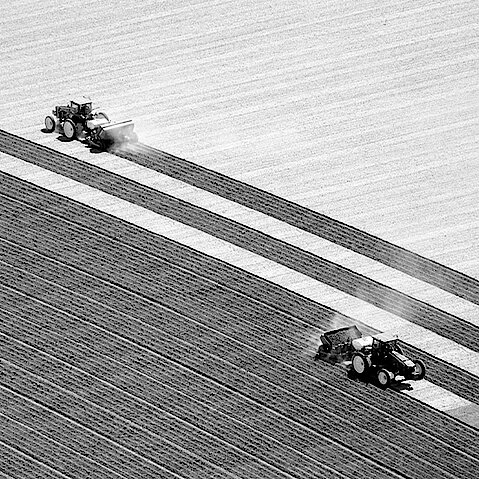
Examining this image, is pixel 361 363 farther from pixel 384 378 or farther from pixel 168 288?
pixel 168 288

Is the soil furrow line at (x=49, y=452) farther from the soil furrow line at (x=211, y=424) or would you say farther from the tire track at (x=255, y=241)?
the tire track at (x=255, y=241)

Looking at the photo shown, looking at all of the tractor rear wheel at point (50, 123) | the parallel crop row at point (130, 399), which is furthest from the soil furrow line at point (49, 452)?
the tractor rear wheel at point (50, 123)

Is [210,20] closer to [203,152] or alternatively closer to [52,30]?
[52,30]

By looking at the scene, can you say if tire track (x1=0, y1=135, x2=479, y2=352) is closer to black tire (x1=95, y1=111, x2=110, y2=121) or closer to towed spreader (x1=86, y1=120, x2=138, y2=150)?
towed spreader (x1=86, y1=120, x2=138, y2=150)

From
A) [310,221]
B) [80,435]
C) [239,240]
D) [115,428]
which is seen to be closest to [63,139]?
[239,240]

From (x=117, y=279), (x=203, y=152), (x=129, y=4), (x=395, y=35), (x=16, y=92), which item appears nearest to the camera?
(x=117, y=279)

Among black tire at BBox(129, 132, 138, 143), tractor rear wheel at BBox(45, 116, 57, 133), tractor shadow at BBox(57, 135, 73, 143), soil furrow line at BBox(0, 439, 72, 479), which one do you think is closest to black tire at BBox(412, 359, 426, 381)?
soil furrow line at BBox(0, 439, 72, 479)

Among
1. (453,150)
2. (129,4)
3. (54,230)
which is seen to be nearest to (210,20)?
(129,4)
